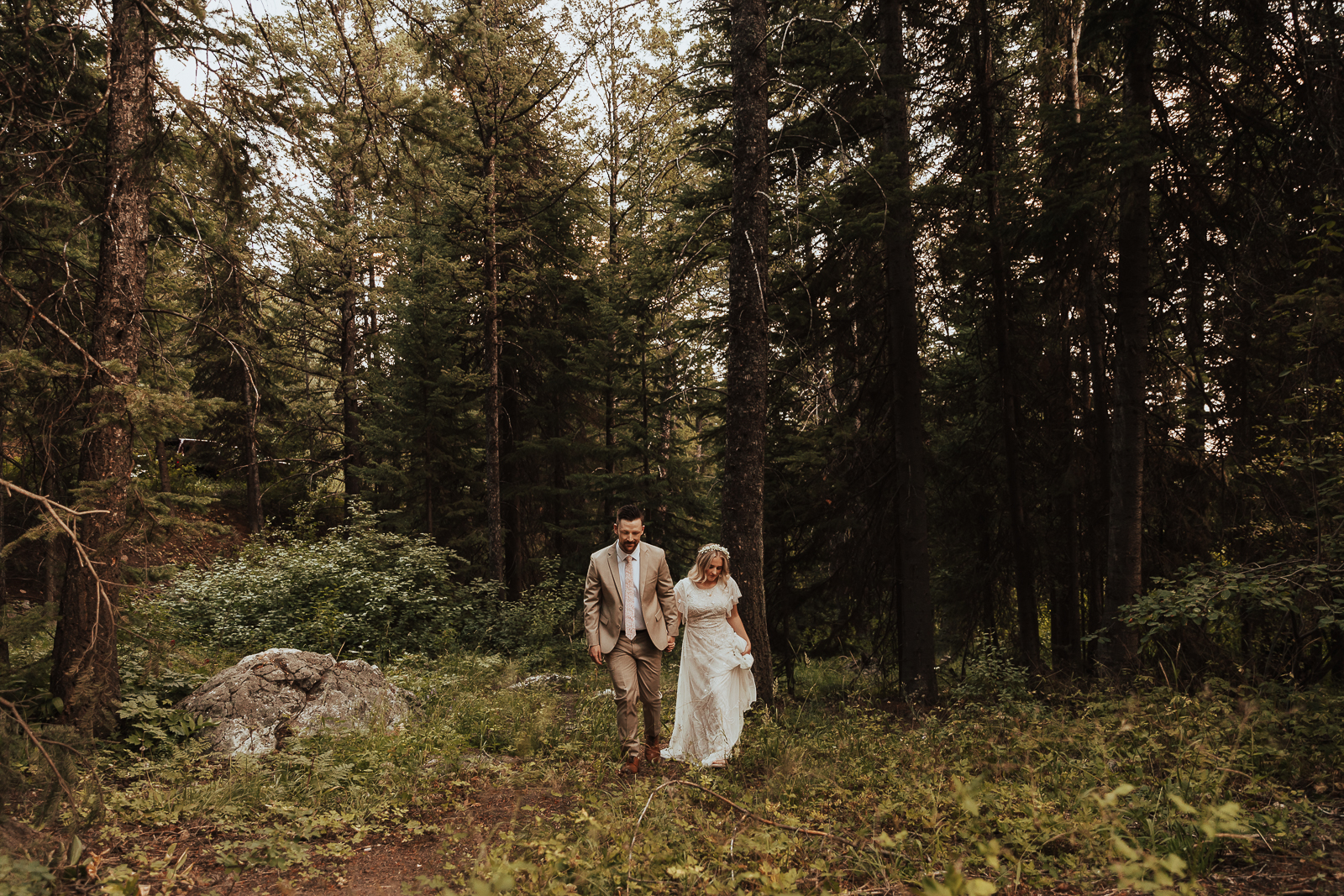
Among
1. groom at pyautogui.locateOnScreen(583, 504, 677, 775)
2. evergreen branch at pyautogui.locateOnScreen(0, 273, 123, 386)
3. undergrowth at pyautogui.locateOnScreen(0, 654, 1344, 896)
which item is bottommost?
undergrowth at pyautogui.locateOnScreen(0, 654, 1344, 896)

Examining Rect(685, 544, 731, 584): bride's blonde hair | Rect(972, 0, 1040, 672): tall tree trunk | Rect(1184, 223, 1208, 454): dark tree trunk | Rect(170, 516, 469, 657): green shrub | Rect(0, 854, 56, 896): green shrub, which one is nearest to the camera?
Rect(0, 854, 56, 896): green shrub

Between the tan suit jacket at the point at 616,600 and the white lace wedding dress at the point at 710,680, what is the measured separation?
0.79ft

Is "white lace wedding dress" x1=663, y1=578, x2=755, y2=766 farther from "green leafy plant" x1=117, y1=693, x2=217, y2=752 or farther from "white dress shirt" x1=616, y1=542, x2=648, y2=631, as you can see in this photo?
"green leafy plant" x1=117, y1=693, x2=217, y2=752

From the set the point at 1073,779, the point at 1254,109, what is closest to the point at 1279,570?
the point at 1073,779

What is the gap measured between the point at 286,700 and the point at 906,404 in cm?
925

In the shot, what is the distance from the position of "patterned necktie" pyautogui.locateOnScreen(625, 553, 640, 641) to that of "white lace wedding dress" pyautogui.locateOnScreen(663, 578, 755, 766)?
48cm

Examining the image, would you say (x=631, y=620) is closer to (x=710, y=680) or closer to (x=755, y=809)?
(x=710, y=680)

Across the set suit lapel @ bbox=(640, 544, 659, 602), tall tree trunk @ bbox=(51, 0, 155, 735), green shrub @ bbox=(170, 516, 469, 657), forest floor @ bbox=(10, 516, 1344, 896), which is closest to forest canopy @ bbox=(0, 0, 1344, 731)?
tall tree trunk @ bbox=(51, 0, 155, 735)

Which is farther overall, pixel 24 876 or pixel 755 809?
pixel 755 809

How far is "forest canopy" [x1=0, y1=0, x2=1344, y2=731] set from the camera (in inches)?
234

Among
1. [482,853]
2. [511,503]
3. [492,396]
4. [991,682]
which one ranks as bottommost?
[991,682]

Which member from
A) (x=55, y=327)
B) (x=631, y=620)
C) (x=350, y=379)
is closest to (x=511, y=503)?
(x=350, y=379)

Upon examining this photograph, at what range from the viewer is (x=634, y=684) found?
640 cm

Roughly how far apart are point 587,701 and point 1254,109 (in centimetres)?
1038
